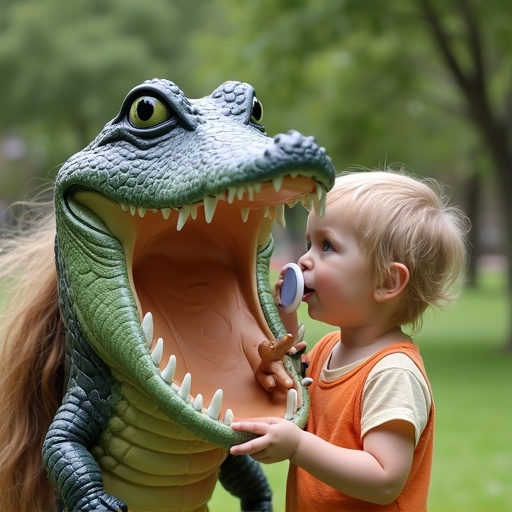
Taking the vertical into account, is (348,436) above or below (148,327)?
below

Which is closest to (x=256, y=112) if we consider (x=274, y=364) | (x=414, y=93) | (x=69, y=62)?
(x=274, y=364)

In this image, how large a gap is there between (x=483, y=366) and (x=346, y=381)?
30.8 feet

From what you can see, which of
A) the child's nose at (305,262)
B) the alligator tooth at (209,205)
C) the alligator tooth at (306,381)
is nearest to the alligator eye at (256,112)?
the child's nose at (305,262)

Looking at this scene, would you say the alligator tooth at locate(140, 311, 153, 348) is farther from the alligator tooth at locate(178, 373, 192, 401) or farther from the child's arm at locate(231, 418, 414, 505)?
the child's arm at locate(231, 418, 414, 505)

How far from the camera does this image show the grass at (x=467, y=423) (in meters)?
5.64

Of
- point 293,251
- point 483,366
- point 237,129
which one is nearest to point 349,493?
point 237,129

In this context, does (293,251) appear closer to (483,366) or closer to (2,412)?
(483,366)

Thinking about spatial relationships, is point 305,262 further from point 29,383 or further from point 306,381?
point 29,383

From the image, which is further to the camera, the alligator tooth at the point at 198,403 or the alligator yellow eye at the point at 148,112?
the alligator yellow eye at the point at 148,112

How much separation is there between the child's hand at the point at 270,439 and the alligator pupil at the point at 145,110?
0.85m

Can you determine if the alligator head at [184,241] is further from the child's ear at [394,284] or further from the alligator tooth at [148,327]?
the child's ear at [394,284]

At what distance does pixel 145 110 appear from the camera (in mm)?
2451

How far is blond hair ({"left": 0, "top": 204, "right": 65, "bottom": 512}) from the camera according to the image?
2715mm

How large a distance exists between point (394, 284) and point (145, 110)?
832 millimetres
